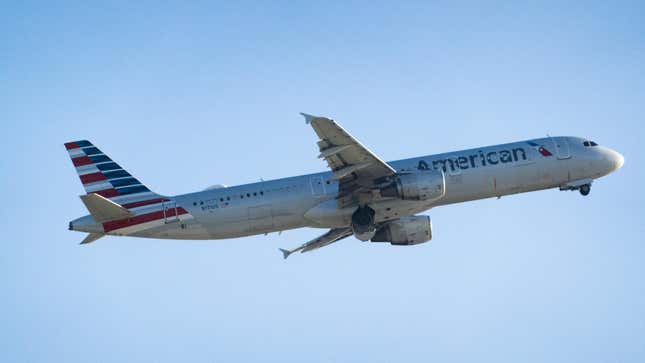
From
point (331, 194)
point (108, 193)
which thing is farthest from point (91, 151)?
point (331, 194)

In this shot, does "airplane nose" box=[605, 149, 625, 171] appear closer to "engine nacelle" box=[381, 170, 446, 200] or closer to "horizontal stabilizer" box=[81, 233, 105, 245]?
"engine nacelle" box=[381, 170, 446, 200]

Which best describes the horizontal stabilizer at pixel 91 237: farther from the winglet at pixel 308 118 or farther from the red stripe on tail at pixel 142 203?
the winglet at pixel 308 118

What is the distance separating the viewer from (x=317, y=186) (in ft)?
156

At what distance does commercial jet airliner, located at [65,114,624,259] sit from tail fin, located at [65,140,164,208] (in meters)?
0.06

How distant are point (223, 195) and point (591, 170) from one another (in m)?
23.6

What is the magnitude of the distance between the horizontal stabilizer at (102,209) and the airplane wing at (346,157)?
480 inches

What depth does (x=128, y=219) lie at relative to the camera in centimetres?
4572

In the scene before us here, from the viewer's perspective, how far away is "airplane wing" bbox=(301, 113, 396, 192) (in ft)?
135

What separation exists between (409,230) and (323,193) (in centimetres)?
722

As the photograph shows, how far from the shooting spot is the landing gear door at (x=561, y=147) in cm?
4969

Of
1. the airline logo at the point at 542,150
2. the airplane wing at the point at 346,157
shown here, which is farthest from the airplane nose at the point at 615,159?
the airplane wing at the point at 346,157

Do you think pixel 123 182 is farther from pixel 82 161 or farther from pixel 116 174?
pixel 82 161

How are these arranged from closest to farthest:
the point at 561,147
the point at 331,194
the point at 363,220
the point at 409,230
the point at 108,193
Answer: the point at 363,220 < the point at 108,193 < the point at 331,194 < the point at 561,147 < the point at 409,230

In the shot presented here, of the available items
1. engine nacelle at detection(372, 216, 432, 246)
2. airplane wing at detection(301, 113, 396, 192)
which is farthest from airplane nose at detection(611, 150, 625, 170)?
airplane wing at detection(301, 113, 396, 192)
